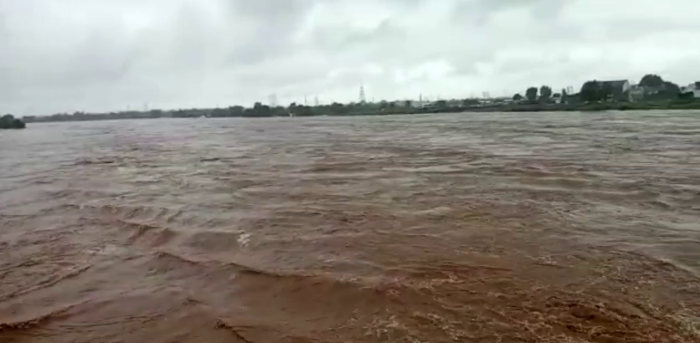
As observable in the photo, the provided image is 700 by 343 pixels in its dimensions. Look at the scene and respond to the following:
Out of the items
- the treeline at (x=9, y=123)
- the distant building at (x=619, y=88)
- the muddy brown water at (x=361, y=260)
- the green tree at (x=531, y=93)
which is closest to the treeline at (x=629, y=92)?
the distant building at (x=619, y=88)

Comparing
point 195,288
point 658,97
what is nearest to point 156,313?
point 195,288

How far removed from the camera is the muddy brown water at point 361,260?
4367 mm

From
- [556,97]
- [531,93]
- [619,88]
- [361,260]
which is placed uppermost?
[619,88]

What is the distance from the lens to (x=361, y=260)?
625 cm

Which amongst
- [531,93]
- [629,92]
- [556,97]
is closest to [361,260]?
[629,92]

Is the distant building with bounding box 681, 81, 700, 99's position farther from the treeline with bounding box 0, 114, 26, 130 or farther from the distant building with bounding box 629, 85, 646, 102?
the treeline with bounding box 0, 114, 26, 130

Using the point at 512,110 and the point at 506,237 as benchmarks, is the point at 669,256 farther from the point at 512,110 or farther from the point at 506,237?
the point at 512,110

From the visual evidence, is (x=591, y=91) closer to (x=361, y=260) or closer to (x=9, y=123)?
(x=361, y=260)

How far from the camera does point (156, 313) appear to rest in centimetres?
474

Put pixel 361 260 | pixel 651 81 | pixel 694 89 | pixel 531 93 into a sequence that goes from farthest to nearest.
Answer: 1. pixel 531 93
2. pixel 651 81
3. pixel 694 89
4. pixel 361 260

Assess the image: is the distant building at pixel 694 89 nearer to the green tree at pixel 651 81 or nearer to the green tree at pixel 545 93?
the green tree at pixel 651 81

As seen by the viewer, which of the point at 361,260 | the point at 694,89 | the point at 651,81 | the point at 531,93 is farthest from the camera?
the point at 531,93

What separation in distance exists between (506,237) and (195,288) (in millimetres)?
4196

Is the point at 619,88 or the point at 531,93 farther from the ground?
the point at 619,88
